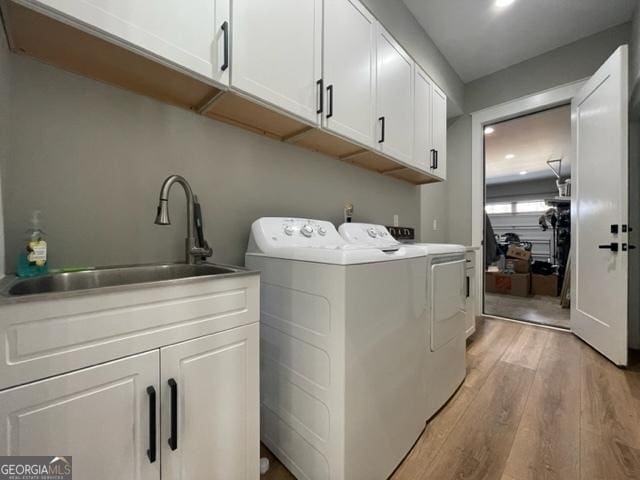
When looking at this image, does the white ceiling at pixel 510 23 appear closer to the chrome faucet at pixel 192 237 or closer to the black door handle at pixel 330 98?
the black door handle at pixel 330 98

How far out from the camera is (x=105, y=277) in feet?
3.11

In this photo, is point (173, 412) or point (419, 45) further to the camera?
point (419, 45)

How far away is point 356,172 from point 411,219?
0.97m

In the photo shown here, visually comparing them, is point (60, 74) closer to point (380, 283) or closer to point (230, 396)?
point (230, 396)

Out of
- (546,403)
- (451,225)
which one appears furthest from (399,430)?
(451,225)

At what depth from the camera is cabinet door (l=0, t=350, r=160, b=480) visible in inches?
21.5

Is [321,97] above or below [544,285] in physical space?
above

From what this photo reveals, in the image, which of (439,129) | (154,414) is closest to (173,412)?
(154,414)

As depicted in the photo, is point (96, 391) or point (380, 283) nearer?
point (96, 391)

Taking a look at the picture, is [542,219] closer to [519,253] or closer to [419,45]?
[519,253]

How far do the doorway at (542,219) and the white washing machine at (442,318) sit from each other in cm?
207

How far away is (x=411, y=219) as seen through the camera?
2748 millimetres

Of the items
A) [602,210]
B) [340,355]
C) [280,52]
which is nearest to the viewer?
[340,355]

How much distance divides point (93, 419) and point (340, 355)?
67 centimetres
